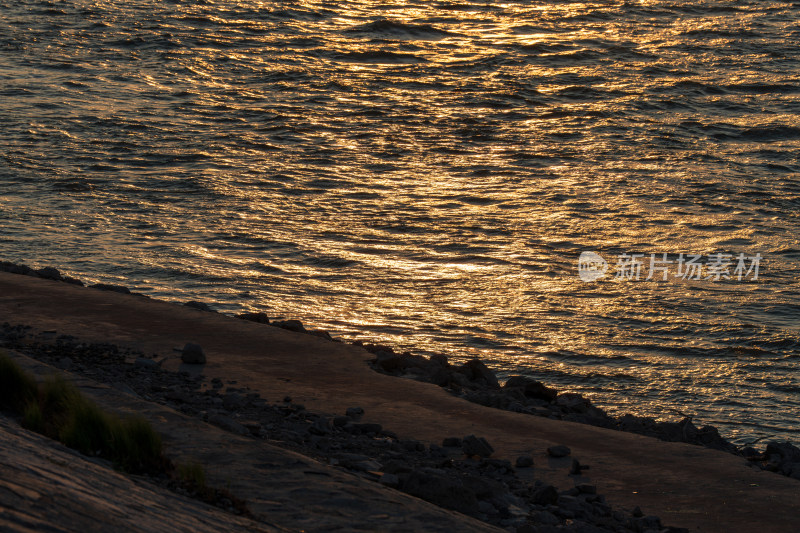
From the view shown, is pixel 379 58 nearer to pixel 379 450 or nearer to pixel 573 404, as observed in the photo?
pixel 573 404

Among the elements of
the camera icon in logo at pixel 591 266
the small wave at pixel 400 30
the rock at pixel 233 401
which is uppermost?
the small wave at pixel 400 30

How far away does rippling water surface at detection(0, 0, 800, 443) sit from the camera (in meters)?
Answer: 12.2

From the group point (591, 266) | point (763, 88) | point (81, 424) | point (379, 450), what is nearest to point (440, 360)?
point (379, 450)

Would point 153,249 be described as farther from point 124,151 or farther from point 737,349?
point 737,349

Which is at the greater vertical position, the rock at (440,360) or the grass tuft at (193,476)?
the rock at (440,360)

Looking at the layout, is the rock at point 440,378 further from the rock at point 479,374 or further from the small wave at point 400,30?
the small wave at point 400,30

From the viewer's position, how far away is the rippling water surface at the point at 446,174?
12.2 meters

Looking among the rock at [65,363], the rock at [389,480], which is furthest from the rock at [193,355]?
the rock at [389,480]

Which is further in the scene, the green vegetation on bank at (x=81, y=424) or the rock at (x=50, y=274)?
the rock at (x=50, y=274)

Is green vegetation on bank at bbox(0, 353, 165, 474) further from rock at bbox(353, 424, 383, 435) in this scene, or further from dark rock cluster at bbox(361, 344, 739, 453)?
dark rock cluster at bbox(361, 344, 739, 453)

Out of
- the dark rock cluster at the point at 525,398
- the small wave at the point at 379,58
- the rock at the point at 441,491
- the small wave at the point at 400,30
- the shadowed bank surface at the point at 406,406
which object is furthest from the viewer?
the small wave at the point at 400,30

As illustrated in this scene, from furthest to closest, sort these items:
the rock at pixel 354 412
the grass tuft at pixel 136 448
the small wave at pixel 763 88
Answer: the small wave at pixel 763 88
the rock at pixel 354 412
the grass tuft at pixel 136 448

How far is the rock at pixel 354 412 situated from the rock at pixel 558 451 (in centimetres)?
147

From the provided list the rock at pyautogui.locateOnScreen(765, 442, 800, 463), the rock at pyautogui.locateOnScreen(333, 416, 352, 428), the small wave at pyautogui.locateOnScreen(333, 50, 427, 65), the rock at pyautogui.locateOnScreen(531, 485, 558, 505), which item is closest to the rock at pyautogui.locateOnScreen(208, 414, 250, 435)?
the rock at pyautogui.locateOnScreen(333, 416, 352, 428)
